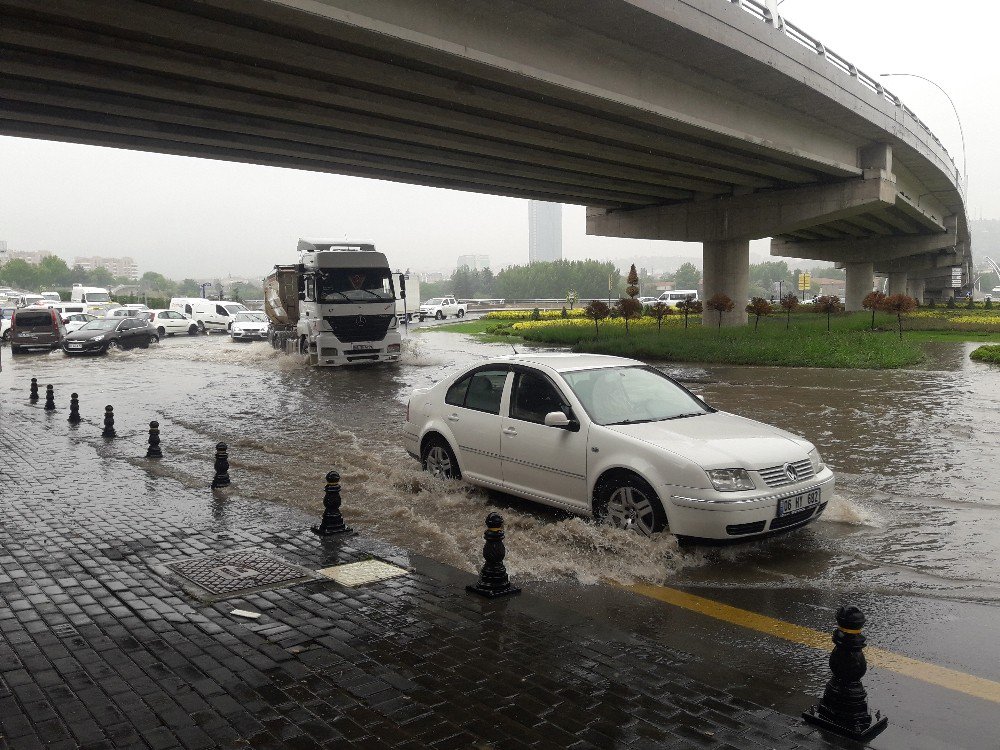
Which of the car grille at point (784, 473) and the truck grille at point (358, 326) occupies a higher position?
the truck grille at point (358, 326)

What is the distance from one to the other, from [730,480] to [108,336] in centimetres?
3229

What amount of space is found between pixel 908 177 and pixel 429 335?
24059mm

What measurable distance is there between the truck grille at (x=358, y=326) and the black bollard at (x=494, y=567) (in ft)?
62.4

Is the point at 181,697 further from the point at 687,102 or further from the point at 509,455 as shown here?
the point at 687,102

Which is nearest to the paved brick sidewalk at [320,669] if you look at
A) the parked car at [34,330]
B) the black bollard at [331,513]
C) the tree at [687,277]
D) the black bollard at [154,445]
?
the black bollard at [331,513]

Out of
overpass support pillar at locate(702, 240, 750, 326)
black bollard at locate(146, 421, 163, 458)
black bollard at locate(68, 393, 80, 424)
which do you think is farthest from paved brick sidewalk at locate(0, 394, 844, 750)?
overpass support pillar at locate(702, 240, 750, 326)

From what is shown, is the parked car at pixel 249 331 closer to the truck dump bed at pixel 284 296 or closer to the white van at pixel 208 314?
the truck dump bed at pixel 284 296

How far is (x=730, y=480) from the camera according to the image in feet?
20.7

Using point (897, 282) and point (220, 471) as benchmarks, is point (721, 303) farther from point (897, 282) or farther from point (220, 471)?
point (897, 282)

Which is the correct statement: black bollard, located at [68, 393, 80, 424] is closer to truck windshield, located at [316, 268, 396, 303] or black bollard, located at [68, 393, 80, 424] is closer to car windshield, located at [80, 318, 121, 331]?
truck windshield, located at [316, 268, 396, 303]

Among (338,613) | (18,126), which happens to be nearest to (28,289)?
(18,126)

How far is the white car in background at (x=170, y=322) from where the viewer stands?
4506cm

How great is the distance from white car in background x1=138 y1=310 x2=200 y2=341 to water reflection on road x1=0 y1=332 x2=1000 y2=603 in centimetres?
2019

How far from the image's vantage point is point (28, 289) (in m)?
139
